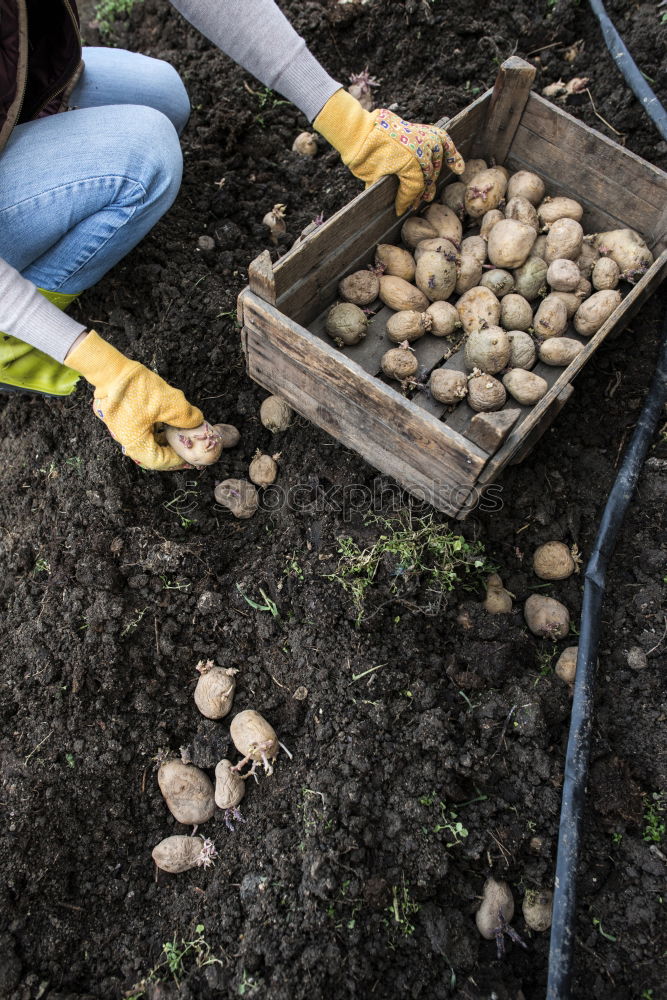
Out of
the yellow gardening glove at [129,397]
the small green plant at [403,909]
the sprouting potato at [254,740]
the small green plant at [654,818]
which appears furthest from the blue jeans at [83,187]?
the small green plant at [654,818]

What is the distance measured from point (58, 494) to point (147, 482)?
1.30 ft

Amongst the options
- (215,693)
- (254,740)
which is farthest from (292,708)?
(215,693)

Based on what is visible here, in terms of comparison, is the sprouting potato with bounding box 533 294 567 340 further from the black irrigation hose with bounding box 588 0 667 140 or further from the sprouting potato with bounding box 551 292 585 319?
the black irrigation hose with bounding box 588 0 667 140

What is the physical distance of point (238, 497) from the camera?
2674 mm

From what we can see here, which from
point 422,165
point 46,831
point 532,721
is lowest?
point 46,831

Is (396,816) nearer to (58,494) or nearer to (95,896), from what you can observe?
(95,896)

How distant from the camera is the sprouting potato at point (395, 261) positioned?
2.84m

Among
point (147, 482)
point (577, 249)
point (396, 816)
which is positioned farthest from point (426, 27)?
point (396, 816)

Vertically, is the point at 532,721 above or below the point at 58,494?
below

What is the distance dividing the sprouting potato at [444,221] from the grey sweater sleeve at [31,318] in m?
1.59

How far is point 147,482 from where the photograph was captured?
2.71 metres

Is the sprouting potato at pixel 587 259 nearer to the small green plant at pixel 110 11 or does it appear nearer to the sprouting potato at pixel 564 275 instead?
the sprouting potato at pixel 564 275

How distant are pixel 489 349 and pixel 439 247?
57 centimetres

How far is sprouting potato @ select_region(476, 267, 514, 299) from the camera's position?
2795 mm
